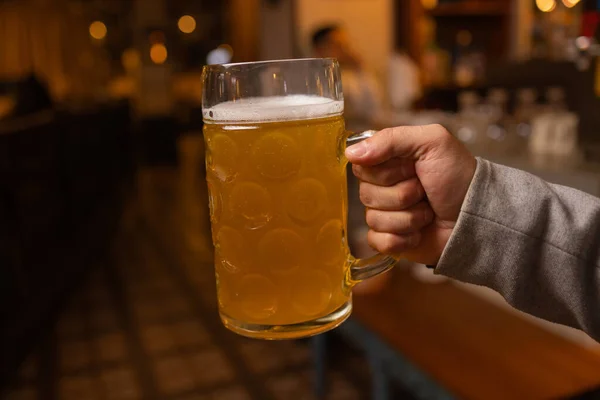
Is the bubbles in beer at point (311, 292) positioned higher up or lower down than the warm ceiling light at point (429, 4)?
lower down

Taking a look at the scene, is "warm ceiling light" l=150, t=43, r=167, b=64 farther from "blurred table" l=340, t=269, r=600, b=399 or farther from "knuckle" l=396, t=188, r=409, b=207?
"knuckle" l=396, t=188, r=409, b=207

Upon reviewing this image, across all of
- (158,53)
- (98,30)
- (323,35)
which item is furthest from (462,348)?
(98,30)

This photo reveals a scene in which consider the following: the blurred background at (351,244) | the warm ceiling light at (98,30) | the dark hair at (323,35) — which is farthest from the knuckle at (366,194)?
the warm ceiling light at (98,30)

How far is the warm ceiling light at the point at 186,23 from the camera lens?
11.6m

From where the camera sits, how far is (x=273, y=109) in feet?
2.23

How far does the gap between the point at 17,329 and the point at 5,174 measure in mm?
788

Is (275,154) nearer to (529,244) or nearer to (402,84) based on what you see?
(529,244)

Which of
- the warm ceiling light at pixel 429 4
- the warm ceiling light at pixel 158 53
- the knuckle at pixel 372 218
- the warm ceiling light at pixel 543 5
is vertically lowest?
the knuckle at pixel 372 218

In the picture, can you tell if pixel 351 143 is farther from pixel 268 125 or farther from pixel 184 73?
pixel 184 73

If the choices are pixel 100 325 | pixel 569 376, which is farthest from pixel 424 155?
pixel 100 325

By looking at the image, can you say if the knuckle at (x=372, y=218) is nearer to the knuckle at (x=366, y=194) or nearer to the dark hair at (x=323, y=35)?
the knuckle at (x=366, y=194)

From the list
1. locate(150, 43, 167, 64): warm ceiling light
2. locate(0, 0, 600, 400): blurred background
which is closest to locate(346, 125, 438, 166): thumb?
locate(0, 0, 600, 400): blurred background

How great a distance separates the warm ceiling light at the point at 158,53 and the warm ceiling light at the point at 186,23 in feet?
1.69

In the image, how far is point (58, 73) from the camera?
40.3 feet
